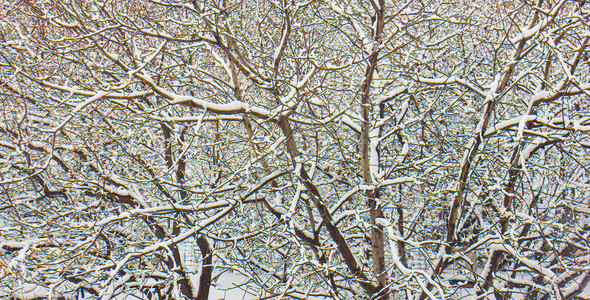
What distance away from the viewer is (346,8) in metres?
4.85

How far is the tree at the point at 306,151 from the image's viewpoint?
4.06 metres

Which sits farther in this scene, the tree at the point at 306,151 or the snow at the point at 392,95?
the snow at the point at 392,95

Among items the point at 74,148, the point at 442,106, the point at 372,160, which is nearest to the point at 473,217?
the point at 442,106

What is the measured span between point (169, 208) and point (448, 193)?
331cm

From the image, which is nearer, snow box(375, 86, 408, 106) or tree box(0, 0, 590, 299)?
tree box(0, 0, 590, 299)

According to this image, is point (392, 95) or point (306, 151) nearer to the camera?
point (392, 95)

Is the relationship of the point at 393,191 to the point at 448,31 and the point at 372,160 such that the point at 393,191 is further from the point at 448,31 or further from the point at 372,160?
the point at 448,31

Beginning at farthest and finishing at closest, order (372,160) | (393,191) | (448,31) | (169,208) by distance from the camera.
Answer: (448,31), (393,191), (372,160), (169,208)

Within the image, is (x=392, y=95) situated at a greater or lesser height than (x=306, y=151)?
greater

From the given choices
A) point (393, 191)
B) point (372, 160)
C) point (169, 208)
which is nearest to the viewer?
point (169, 208)

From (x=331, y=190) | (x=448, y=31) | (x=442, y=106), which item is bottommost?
(x=331, y=190)

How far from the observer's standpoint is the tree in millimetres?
4059

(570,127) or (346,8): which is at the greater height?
(346,8)

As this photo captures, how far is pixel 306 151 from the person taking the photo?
5.88m
